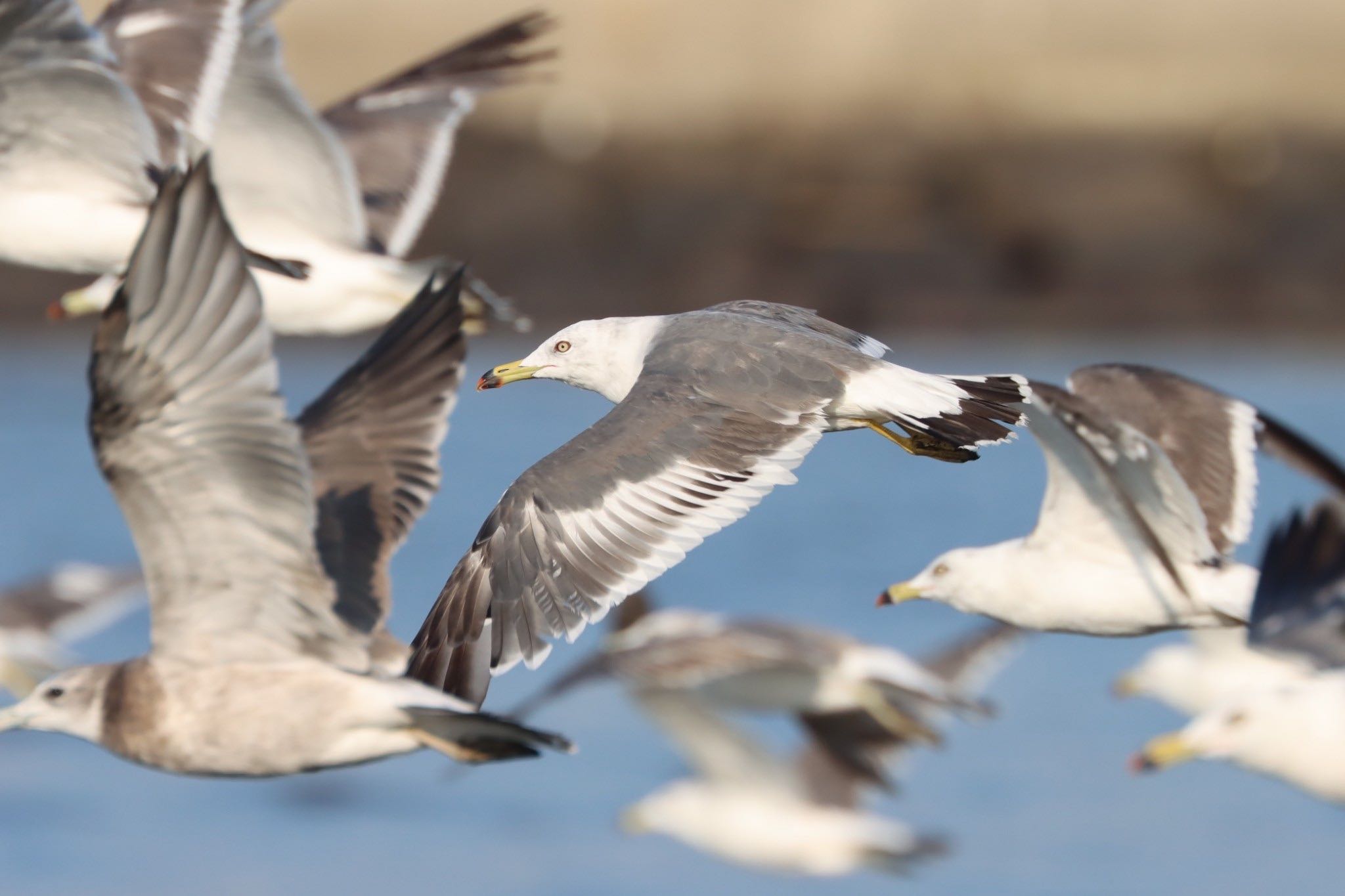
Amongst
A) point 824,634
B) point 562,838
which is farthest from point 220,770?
point 562,838

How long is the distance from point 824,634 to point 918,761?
297 cm

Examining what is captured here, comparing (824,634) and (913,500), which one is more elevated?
(824,634)

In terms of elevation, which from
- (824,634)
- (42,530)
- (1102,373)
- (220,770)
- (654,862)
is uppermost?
(1102,373)

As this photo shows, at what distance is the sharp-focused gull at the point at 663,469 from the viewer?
484 cm

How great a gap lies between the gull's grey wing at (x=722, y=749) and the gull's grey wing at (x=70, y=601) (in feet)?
7.92

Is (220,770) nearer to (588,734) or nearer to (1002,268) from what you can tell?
(588,734)

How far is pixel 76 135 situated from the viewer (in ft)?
22.8

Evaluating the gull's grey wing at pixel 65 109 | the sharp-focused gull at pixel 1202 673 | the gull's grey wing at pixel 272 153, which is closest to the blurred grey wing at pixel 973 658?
the sharp-focused gull at pixel 1202 673

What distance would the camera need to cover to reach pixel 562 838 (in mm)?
10742

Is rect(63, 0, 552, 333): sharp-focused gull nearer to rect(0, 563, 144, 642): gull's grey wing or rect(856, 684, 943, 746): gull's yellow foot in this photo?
rect(0, 563, 144, 642): gull's grey wing

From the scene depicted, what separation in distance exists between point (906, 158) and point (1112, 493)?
50.9ft

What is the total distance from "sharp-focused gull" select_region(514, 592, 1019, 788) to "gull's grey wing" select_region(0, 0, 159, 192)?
2.56 metres

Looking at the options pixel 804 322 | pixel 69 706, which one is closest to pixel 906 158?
pixel 804 322

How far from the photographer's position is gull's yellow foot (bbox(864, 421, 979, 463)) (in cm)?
516
